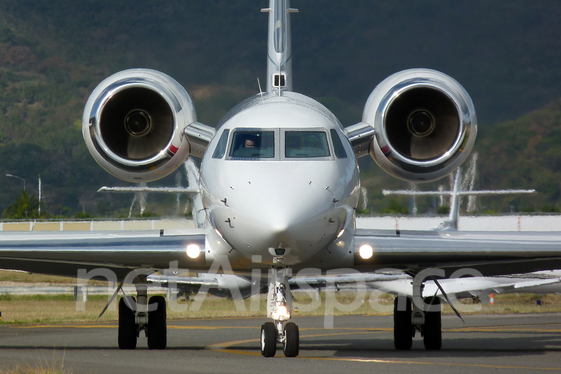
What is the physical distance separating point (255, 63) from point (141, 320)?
2734 inches

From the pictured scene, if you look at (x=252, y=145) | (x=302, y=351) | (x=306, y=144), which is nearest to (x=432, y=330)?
(x=302, y=351)

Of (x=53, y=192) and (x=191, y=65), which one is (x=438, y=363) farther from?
(x=53, y=192)

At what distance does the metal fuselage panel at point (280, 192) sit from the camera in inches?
404

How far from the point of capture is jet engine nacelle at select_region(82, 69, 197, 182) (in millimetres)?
14477

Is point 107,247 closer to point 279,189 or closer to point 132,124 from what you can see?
point 132,124

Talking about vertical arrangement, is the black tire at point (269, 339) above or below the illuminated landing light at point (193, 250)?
below

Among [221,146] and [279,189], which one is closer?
[279,189]

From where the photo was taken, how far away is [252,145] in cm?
1155

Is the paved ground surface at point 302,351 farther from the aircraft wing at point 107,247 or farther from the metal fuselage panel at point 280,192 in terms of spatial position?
the metal fuselage panel at point 280,192

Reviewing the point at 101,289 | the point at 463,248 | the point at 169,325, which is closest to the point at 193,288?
the point at 101,289

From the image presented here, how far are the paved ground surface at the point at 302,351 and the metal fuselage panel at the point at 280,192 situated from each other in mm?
1692

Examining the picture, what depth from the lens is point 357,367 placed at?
11164mm

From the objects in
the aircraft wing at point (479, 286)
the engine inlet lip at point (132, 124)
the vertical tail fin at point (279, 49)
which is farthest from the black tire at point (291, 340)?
the aircraft wing at point (479, 286)

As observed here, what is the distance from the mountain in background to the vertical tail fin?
69.0 ft
